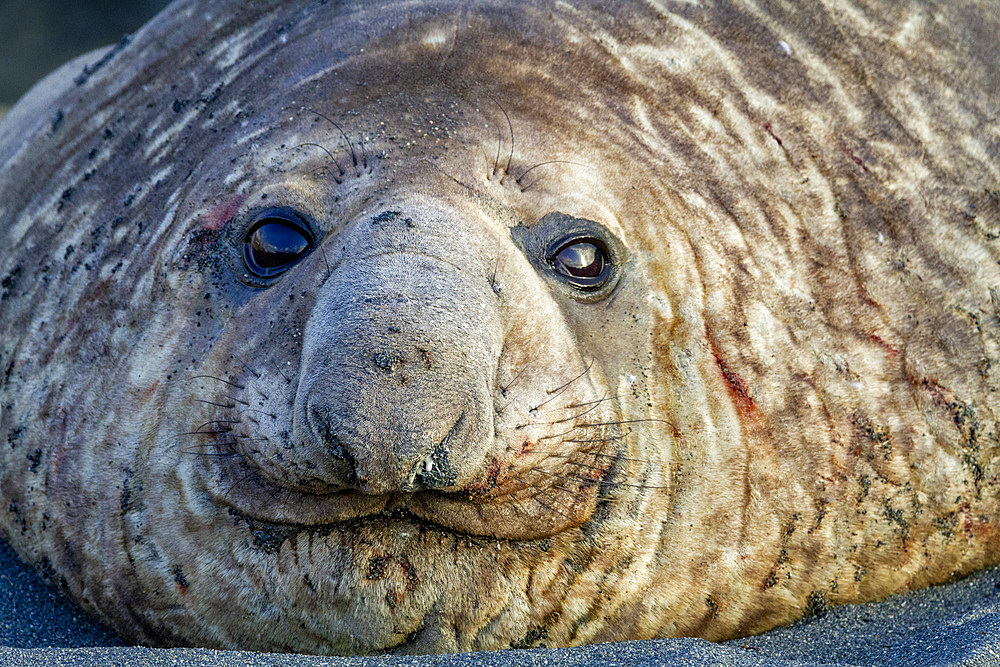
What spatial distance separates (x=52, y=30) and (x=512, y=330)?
858 cm

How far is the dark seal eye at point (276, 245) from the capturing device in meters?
2.56

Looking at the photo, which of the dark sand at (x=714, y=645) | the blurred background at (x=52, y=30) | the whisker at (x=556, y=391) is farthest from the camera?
the blurred background at (x=52, y=30)

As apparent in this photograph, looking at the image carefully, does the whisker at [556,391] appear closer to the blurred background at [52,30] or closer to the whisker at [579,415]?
the whisker at [579,415]

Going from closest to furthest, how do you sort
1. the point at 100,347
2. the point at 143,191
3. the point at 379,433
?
the point at 379,433 < the point at 100,347 < the point at 143,191

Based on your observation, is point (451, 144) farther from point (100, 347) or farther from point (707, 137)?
point (100, 347)

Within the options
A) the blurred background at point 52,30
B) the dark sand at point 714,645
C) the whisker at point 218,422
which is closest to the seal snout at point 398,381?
the whisker at point 218,422

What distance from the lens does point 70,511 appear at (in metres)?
2.72

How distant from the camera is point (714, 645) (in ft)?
7.85

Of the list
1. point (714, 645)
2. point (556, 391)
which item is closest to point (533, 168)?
point (556, 391)

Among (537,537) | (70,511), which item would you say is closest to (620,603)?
(537,537)

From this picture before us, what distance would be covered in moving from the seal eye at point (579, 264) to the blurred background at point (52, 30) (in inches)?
310

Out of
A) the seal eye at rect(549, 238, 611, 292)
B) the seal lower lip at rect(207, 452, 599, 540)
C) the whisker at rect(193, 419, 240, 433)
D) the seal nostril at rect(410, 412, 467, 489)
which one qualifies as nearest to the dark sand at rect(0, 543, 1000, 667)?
the seal lower lip at rect(207, 452, 599, 540)

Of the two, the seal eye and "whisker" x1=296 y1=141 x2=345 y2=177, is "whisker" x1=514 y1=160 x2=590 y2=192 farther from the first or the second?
"whisker" x1=296 y1=141 x2=345 y2=177

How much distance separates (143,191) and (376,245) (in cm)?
100
